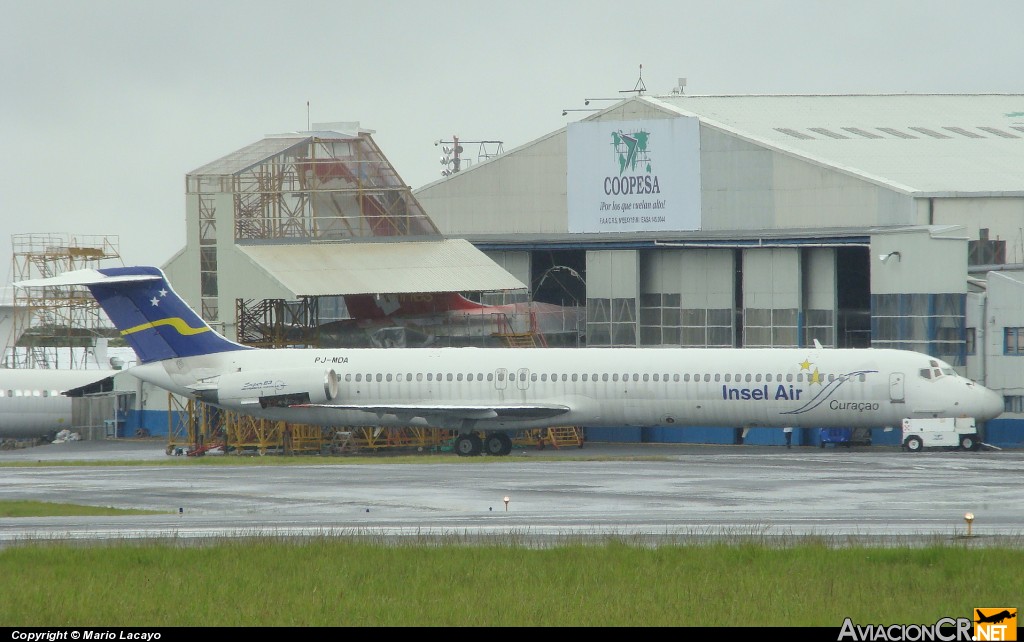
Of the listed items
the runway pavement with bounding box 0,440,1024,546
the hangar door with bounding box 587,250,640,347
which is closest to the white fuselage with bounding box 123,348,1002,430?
the runway pavement with bounding box 0,440,1024,546

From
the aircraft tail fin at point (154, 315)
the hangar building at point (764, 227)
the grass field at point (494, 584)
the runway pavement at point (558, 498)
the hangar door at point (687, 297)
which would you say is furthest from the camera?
the hangar door at point (687, 297)

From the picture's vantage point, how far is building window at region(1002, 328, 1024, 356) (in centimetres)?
5197

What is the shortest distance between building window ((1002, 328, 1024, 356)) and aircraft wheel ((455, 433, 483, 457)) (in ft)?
66.5

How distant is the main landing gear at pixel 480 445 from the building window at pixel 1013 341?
19223mm

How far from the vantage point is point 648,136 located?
60781 millimetres

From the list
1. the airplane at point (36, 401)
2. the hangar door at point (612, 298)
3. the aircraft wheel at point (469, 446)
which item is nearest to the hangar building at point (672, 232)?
the hangar door at point (612, 298)

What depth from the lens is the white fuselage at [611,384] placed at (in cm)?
4659

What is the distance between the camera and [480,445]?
164ft

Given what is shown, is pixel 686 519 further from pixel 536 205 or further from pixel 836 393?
pixel 536 205

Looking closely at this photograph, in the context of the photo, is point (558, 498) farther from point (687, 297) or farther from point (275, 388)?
point (687, 297)

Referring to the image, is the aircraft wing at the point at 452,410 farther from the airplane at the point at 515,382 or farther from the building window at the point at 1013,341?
the building window at the point at 1013,341

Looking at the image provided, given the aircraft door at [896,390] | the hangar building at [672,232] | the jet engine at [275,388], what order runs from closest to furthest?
the aircraft door at [896,390]
the jet engine at [275,388]
the hangar building at [672,232]

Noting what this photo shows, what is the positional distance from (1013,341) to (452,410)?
21464 mm
